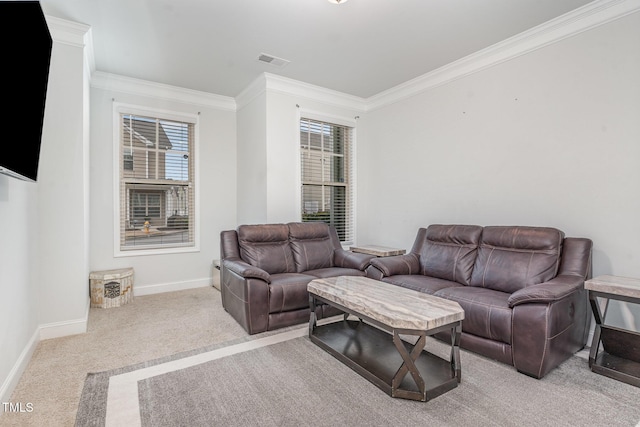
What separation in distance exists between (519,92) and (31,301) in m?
4.94

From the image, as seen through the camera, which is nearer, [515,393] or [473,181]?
[515,393]

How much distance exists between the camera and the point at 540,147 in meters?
3.17

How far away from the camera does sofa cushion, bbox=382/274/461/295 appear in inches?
117

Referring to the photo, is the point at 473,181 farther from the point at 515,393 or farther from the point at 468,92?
the point at 515,393

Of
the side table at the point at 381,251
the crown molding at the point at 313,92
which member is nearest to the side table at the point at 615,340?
the side table at the point at 381,251

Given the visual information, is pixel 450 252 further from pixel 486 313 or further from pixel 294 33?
pixel 294 33

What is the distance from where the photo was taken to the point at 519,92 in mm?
3320

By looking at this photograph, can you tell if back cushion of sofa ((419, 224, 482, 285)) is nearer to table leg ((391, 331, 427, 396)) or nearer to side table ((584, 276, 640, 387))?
side table ((584, 276, 640, 387))

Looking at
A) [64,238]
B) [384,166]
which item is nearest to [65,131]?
[64,238]

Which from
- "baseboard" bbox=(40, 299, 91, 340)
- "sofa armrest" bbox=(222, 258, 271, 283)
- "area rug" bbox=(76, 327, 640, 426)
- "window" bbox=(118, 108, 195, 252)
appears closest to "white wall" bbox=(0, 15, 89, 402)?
"baseboard" bbox=(40, 299, 91, 340)

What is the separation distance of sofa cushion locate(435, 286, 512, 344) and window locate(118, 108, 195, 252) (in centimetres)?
379

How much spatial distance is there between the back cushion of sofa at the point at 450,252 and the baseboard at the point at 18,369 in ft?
11.5

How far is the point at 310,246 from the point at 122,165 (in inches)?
109

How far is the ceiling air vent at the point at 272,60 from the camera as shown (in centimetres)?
370
